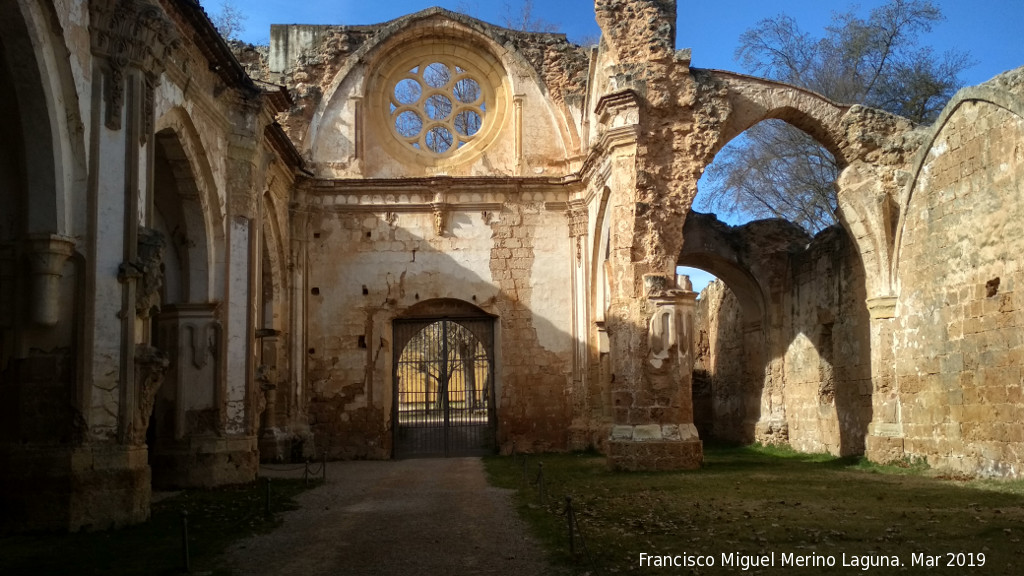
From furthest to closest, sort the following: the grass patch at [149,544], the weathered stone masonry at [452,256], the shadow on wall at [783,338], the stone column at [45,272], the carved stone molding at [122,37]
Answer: the shadow on wall at [783,338]
the carved stone molding at [122,37]
the weathered stone masonry at [452,256]
the stone column at [45,272]
the grass patch at [149,544]

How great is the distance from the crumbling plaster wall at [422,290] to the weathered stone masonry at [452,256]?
0.19 feet

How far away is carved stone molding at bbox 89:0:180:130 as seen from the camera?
28.1ft

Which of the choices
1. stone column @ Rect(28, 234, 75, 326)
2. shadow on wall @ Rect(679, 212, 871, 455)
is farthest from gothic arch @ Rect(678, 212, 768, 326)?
stone column @ Rect(28, 234, 75, 326)

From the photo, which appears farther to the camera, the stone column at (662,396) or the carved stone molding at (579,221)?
the carved stone molding at (579,221)

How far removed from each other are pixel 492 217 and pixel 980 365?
979 cm

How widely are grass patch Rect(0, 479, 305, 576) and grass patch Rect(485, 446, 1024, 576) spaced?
2462mm

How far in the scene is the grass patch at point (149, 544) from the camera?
20.1 ft

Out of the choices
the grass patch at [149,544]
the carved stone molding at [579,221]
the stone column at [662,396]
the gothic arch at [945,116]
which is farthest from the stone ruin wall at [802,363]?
the grass patch at [149,544]

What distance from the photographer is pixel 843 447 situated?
15.5 meters

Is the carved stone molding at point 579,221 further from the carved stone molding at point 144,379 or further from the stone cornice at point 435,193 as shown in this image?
the carved stone molding at point 144,379

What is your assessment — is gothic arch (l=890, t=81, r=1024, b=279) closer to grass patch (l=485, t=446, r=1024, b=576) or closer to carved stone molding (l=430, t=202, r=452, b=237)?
grass patch (l=485, t=446, r=1024, b=576)

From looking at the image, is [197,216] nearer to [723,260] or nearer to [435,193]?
[435,193]

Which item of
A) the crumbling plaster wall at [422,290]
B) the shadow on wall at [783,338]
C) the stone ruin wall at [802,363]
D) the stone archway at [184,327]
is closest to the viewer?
the stone archway at [184,327]

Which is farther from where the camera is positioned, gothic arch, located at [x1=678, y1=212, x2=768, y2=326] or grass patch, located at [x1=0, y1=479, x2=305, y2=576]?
gothic arch, located at [x1=678, y1=212, x2=768, y2=326]
